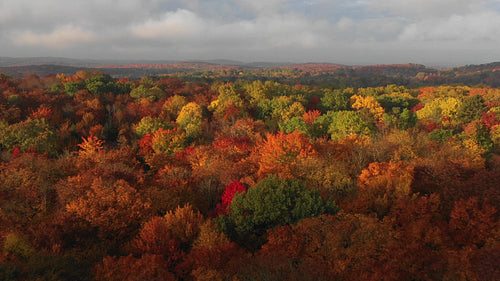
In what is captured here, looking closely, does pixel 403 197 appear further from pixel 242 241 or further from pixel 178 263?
pixel 178 263

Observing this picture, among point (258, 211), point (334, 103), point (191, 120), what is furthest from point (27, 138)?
point (334, 103)

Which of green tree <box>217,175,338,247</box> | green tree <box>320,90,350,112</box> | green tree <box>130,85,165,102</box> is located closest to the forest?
green tree <box>217,175,338,247</box>

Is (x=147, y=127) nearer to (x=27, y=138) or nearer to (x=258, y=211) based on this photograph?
(x=27, y=138)

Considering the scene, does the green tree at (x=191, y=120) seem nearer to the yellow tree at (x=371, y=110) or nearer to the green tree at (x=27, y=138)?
the green tree at (x=27, y=138)

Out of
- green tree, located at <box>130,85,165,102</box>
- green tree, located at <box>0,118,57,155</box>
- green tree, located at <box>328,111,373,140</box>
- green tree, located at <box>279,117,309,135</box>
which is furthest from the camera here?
green tree, located at <box>130,85,165,102</box>

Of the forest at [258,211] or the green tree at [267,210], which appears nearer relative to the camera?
the forest at [258,211]

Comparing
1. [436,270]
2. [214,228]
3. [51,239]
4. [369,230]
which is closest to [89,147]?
[51,239]

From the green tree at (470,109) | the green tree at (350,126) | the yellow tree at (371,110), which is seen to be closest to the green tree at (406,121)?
the yellow tree at (371,110)

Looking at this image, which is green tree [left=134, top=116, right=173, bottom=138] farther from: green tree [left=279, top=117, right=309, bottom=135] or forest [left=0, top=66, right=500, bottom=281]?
green tree [left=279, top=117, right=309, bottom=135]

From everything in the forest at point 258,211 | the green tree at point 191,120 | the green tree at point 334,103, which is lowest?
the forest at point 258,211
